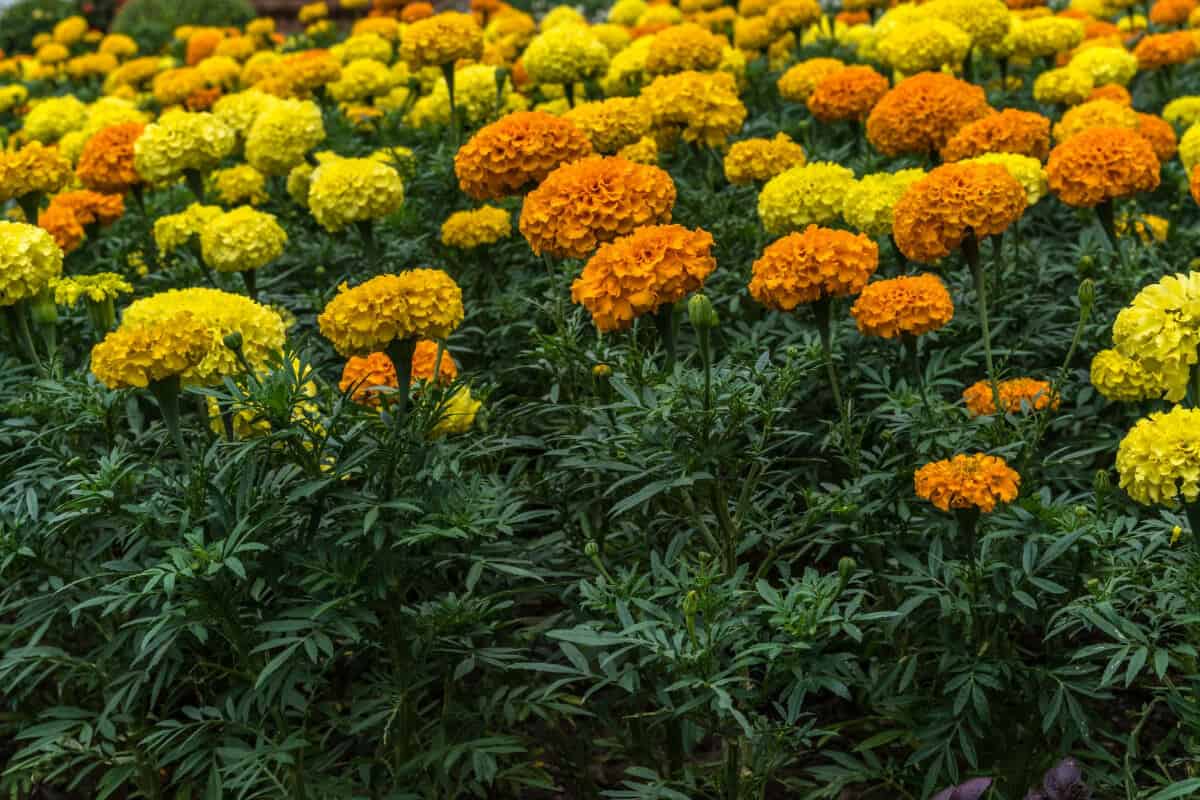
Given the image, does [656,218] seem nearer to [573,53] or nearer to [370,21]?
[573,53]

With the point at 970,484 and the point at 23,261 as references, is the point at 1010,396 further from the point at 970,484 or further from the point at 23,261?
the point at 23,261

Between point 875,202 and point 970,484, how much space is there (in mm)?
1327

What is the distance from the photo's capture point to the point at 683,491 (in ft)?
9.40

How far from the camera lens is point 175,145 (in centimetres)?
454

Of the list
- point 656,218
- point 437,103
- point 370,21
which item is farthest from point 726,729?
point 370,21

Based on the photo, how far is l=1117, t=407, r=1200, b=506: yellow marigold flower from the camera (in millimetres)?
2275

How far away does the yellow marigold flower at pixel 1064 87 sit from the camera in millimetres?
5016

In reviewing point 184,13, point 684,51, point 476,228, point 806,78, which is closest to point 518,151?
point 476,228

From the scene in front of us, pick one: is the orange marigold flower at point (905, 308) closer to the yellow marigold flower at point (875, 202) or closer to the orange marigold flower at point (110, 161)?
the yellow marigold flower at point (875, 202)

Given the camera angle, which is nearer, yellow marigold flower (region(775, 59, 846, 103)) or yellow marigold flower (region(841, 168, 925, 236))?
yellow marigold flower (region(841, 168, 925, 236))

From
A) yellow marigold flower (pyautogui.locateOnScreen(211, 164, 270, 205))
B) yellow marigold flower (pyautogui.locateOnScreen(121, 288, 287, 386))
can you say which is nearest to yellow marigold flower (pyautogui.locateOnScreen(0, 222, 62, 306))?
yellow marigold flower (pyautogui.locateOnScreen(121, 288, 287, 386))

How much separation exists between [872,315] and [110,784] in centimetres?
203

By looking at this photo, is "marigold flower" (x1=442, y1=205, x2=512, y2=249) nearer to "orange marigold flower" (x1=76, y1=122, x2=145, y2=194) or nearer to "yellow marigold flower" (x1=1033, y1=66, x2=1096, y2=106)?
"orange marigold flower" (x1=76, y1=122, x2=145, y2=194)

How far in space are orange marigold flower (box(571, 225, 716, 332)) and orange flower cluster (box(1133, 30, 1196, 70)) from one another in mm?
3622
